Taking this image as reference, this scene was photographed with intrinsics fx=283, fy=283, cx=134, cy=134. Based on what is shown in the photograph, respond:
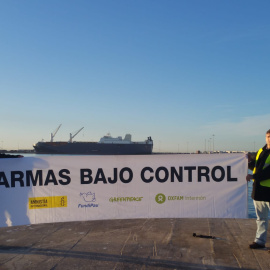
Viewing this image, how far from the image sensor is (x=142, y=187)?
5.54m

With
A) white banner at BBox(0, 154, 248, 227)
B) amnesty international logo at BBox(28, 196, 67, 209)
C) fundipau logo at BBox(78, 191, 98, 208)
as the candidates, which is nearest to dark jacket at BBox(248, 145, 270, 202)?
white banner at BBox(0, 154, 248, 227)

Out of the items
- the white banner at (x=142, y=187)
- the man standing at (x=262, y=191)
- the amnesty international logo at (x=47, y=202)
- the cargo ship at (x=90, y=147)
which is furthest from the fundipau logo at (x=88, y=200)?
the cargo ship at (x=90, y=147)

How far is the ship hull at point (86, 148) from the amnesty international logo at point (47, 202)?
9032 cm

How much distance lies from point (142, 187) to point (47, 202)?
6.05ft

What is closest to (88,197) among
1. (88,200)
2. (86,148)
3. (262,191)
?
(88,200)

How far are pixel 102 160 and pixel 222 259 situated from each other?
2734mm

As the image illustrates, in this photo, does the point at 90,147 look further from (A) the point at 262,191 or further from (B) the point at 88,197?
(A) the point at 262,191

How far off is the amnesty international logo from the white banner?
2 centimetres

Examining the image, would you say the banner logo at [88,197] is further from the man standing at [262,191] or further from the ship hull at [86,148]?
the ship hull at [86,148]

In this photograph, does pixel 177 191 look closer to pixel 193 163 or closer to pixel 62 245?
pixel 193 163

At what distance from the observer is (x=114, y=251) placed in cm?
435

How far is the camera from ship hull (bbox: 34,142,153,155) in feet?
314

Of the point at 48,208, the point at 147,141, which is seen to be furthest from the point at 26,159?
the point at 147,141

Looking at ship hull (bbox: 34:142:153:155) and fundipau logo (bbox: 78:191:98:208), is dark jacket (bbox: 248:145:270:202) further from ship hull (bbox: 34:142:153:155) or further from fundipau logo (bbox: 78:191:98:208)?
ship hull (bbox: 34:142:153:155)
